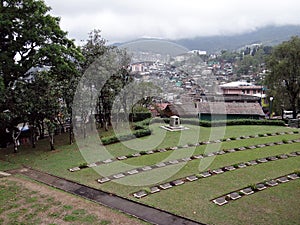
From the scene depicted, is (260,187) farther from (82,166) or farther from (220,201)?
(82,166)

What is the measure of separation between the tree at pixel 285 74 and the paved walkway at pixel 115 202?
71.3ft

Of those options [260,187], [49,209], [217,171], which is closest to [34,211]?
[49,209]

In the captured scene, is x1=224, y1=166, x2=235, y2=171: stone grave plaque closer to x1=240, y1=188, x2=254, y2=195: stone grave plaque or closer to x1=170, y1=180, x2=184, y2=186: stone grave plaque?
x1=240, y1=188, x2=254, y2=195: stone grave plaque

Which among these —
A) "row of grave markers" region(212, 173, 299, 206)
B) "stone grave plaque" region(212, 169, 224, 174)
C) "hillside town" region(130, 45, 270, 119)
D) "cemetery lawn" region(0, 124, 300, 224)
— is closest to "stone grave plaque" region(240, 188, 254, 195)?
"row of grave markers" region(212, 173, 299, 206)

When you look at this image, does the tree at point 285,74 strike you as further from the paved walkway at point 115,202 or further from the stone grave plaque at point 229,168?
the paved walkway at point 115,202

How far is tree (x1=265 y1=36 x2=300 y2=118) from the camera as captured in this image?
2527 cm

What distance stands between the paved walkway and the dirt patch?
32 cm

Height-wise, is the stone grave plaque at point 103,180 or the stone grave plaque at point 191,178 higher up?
the stone grave plaque at point 103,180

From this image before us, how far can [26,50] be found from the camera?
53.4 feet

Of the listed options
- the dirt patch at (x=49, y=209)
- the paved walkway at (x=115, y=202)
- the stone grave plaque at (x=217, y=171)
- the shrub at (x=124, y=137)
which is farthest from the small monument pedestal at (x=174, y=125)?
the dirt patch at (x=49, y=209)

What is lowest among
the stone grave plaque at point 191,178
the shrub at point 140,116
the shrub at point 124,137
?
the stone grave plaque at point 191,178

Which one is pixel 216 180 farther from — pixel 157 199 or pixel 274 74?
pixel 274 74

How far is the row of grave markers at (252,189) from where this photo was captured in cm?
914

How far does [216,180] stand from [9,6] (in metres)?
13.8
